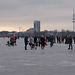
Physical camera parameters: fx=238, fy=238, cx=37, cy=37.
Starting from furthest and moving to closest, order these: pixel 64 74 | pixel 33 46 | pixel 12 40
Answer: pixel 12 40
pixel 33 46
pixel 64 74

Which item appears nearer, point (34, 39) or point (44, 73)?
point (44, 73)

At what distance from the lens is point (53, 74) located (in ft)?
30.2

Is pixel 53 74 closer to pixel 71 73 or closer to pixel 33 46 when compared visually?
pixel 71 73

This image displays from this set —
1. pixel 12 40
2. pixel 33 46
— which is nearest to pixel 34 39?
pixel 33 46

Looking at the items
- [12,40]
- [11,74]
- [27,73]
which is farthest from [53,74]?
[12,40]

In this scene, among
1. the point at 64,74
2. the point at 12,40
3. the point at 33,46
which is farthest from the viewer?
the point at 12,40

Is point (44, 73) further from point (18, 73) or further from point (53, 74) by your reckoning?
point (18, 73)

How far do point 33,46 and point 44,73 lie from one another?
670 inches

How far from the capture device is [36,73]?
941 centimetres

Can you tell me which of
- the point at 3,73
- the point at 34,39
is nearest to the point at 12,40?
the point at 34,39

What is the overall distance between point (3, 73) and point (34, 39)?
18496mm

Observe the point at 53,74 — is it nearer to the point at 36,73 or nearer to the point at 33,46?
the point at 36,73

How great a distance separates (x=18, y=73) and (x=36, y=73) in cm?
71

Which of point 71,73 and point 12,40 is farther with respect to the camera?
point 12,40
